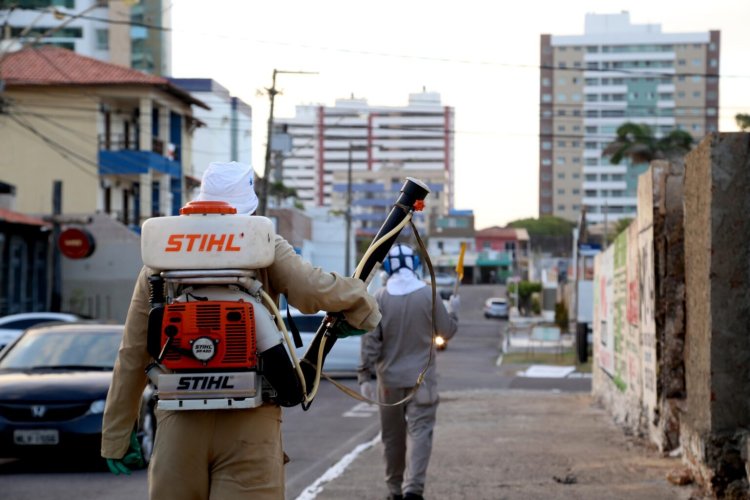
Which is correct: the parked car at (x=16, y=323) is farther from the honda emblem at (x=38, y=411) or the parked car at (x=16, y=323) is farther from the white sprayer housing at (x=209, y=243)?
the white sprayer housing at (x=209, y=243)

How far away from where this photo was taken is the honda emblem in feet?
37.6

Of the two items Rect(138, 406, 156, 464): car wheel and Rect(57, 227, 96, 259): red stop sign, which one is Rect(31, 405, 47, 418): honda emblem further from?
Rect(57, 227, 96, 259): red stop sign

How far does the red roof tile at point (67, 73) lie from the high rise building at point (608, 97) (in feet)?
380

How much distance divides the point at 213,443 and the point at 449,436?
10.1m

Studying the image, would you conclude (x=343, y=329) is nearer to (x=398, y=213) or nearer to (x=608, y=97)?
(x=398, y=213)

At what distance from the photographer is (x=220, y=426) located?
4676 millimetres

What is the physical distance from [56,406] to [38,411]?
16 centimetres

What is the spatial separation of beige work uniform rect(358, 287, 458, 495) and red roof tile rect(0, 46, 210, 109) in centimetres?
4210

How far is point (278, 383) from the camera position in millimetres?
4727

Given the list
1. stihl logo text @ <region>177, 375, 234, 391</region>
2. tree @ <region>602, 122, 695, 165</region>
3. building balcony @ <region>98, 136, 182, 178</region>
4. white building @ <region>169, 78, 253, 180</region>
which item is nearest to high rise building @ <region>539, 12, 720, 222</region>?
tree @ <region>602, 122, 695, 165</region>

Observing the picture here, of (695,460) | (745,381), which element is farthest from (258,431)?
(695,460)

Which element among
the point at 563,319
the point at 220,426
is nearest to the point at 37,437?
the point at 220,426

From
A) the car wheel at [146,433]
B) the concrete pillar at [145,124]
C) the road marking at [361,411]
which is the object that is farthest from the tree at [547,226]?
the car wheel at [146,433]

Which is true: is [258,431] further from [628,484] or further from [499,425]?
[499,425]
